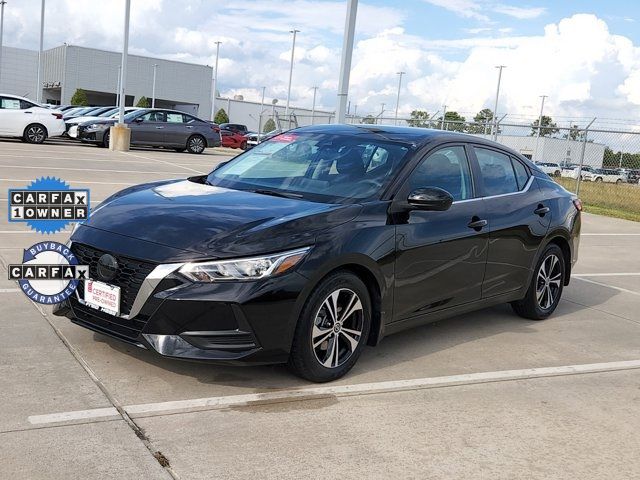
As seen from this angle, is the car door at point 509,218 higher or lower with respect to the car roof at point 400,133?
lower

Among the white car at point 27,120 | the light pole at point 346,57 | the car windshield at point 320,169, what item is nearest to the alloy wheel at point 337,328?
the car windshield at point 320,169

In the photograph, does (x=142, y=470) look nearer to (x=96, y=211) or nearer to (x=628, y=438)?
(x=96, y=211)

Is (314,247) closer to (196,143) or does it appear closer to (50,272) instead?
(50,272)

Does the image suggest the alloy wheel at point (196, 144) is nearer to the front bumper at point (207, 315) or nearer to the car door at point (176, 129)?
the car door at point (176, 129)

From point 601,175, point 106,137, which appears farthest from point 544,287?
point 601,175

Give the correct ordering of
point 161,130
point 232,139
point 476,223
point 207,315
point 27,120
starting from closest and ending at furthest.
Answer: point 207,315, point 476,223, point 27,120, point 161,130, point 232,139

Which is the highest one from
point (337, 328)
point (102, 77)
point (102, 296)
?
point (102, 77)

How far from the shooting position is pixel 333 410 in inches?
160

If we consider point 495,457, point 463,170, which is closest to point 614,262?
point 463,170

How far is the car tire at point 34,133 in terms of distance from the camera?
22.6 metres

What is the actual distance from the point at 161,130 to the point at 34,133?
4307 mm

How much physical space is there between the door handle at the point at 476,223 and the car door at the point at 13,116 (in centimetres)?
2004

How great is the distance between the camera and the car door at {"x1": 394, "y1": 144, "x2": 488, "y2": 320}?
4.86 m

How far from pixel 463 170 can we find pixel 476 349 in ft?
4.48
